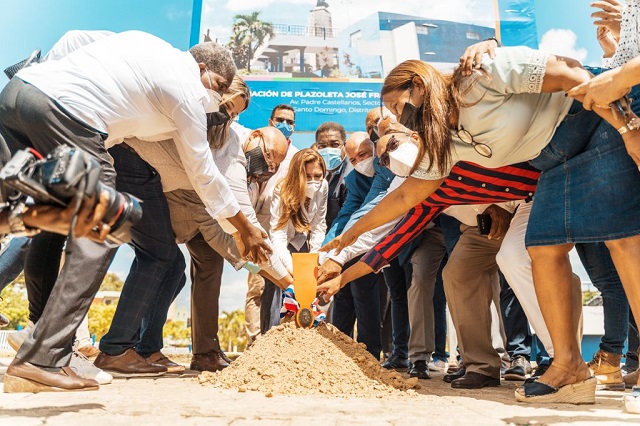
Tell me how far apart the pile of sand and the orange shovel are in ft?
0.24

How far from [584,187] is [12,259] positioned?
141 inches

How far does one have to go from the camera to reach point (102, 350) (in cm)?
417

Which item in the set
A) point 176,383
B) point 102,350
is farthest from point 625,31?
point 102,350

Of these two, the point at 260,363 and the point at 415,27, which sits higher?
the point at 415,27

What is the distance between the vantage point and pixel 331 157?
6.37m

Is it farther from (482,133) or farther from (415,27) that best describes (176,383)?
(415,27)

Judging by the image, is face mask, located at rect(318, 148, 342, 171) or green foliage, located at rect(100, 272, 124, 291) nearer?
face mask, located at rect(318, 148, 342, 171)

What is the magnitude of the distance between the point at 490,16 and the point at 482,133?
747 cm

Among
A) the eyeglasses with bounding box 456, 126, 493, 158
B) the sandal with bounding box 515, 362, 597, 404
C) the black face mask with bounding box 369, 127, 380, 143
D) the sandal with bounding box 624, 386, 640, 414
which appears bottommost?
the sandal with bounding box 515, 362, 597, 404

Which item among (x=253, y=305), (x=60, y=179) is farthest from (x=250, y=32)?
(x=60, y=179)

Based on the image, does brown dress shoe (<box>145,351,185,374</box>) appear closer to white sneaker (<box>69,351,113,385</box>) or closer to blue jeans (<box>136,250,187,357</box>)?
blue jeans (<box>136,250,187,357</box>)

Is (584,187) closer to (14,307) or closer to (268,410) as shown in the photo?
(268,410)

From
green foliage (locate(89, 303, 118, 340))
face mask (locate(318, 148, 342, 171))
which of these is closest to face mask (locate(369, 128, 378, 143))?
face mask (locate(318, 148, 342, 171))

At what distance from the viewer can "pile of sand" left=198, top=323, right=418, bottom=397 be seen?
3262mm
